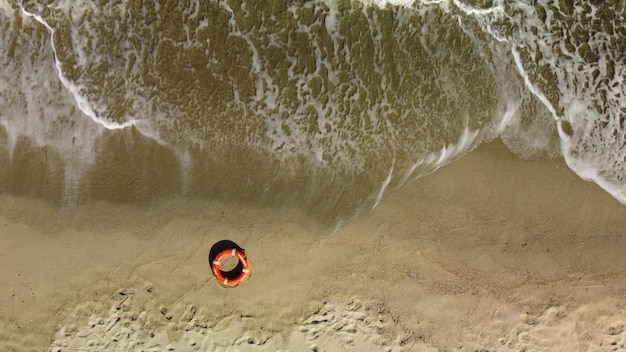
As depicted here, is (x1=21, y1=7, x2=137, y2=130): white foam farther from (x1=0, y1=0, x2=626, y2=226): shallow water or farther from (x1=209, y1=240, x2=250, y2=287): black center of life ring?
(x1=209, y1=240, x2=250, y2=287): black center of life ring

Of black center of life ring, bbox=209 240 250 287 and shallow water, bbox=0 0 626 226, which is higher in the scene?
shallow water, bbox=0 0 626 226

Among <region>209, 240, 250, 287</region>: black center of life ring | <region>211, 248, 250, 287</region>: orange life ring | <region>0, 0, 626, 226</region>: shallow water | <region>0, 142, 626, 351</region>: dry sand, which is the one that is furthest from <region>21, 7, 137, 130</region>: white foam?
<region>211, 248, 250, 287</region>: orange life ring

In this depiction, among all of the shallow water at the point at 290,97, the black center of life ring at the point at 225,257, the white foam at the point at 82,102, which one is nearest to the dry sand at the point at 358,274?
the black center of life ring at the point at 225,257

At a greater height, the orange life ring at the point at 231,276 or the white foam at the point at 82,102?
the white foam at the point at 82,102

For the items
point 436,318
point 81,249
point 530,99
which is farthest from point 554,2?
point 81,249

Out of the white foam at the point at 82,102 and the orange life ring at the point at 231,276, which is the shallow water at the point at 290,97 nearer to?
the white foam at the point at 82,102

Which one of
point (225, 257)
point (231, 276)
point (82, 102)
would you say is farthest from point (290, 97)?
point (82, 102)

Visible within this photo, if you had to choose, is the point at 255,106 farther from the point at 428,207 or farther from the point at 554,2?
the point at 554,2

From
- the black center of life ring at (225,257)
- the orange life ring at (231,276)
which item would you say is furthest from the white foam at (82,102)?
the orange life ring at (231,276)
